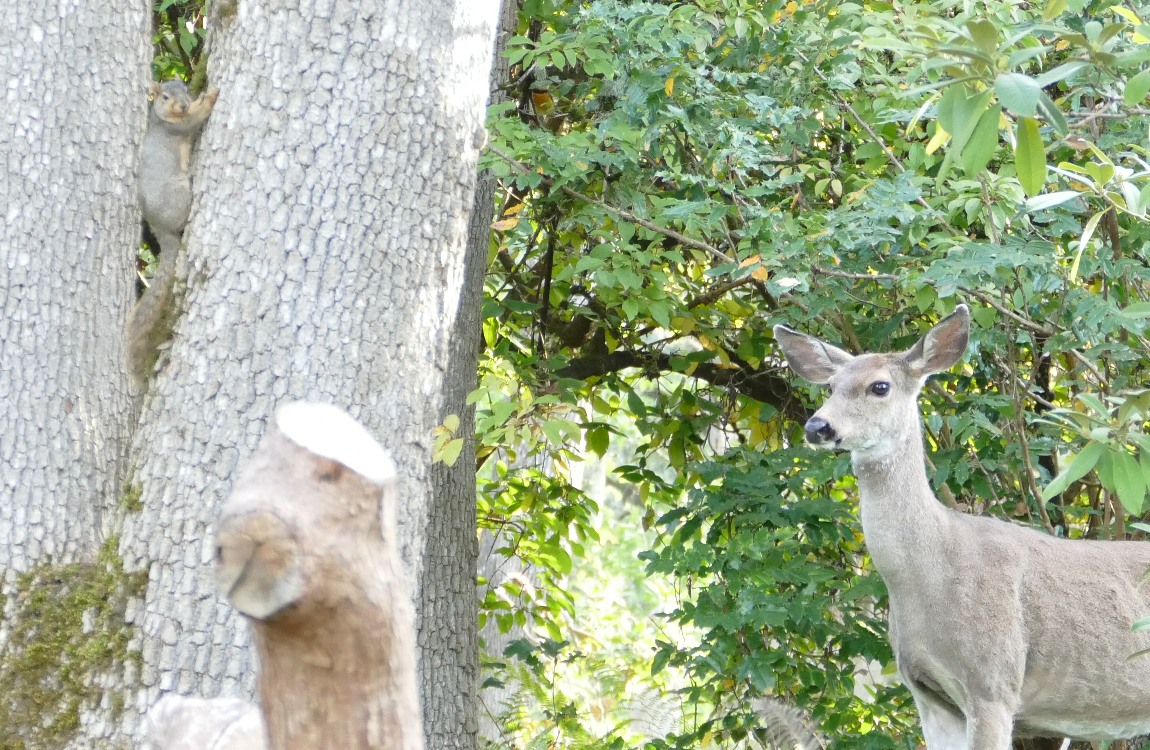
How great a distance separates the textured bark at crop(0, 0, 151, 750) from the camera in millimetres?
3543

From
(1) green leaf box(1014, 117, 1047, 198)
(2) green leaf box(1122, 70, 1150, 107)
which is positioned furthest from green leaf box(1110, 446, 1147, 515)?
(2) green leaf box(1122, 70, 1150, 107)

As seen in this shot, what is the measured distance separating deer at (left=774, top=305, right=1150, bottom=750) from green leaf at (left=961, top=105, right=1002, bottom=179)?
209 cm

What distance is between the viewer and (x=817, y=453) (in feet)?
21.5

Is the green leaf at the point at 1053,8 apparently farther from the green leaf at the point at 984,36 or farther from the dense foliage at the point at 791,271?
the dense foliage at the point at 791,271

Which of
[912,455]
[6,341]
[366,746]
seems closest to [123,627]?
[6,341]

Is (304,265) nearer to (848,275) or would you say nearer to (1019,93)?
(1019,93)

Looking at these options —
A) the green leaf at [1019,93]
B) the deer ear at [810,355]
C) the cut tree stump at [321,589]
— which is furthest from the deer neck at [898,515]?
the cut tree stump at [321,589]

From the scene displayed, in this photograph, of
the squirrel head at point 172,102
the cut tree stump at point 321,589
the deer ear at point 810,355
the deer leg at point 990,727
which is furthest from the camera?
the deer ear at point 810,355

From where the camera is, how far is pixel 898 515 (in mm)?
5188

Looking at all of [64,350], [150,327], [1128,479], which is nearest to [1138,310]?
[1128,479]

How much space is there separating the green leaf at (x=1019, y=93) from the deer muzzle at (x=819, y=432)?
93.1 inches

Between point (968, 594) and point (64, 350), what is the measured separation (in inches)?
140

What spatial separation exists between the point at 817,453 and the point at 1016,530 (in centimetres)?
133

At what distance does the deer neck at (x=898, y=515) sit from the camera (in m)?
5.15
